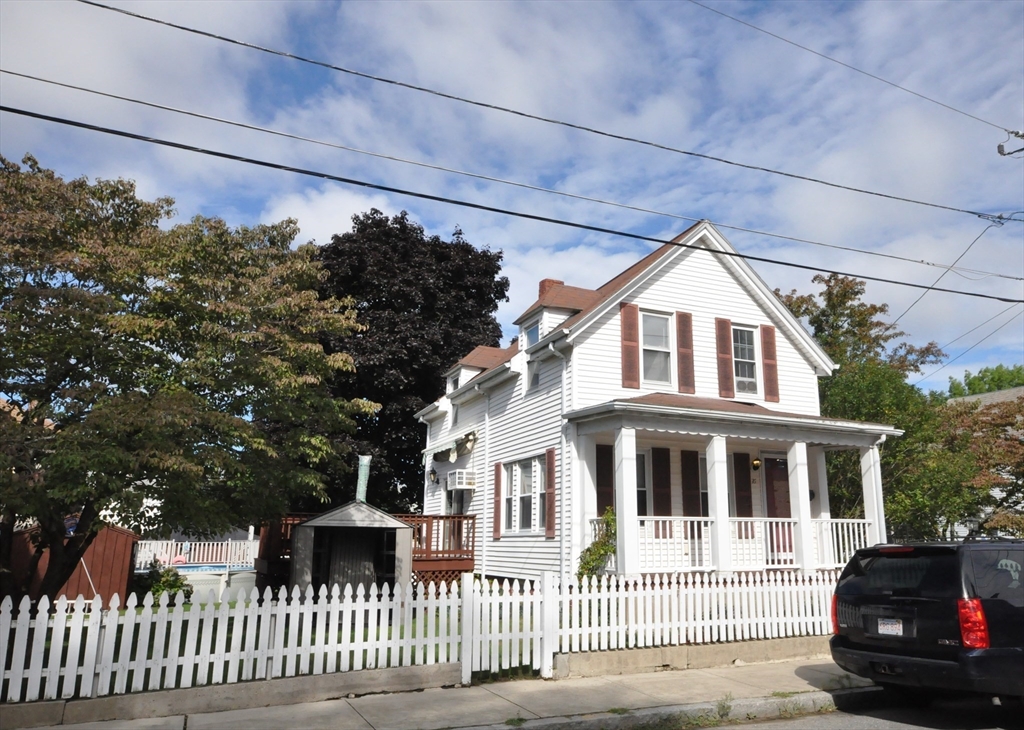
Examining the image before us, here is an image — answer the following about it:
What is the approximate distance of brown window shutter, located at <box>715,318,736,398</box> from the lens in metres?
17.0

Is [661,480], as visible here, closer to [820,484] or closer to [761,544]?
[761,544]

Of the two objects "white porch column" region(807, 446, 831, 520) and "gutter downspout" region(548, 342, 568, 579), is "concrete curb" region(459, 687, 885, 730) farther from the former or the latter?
"white porch column" region(807, 446, 831, 520)

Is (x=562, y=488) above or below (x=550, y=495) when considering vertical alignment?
above

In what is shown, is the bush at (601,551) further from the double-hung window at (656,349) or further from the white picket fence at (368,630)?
the double-hung window at (656,349)

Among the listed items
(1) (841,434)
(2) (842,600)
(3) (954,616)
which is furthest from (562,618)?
(1) (841,434)

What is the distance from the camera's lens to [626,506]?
43.6ft

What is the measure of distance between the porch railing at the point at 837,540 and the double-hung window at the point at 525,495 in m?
5.68

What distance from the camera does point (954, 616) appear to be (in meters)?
6.87

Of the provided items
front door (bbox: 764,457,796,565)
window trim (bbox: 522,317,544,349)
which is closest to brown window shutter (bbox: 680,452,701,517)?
front door (bbox: 764,457,796,565)

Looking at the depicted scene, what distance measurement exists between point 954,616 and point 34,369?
33.5 feet

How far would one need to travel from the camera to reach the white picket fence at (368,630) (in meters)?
7.15

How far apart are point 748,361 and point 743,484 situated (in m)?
2.89

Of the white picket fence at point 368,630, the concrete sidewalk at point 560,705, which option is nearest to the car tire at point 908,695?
the concrete sidewalk at point 560,705

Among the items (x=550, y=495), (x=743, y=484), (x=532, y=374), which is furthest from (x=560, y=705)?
(x=743, y=484)
